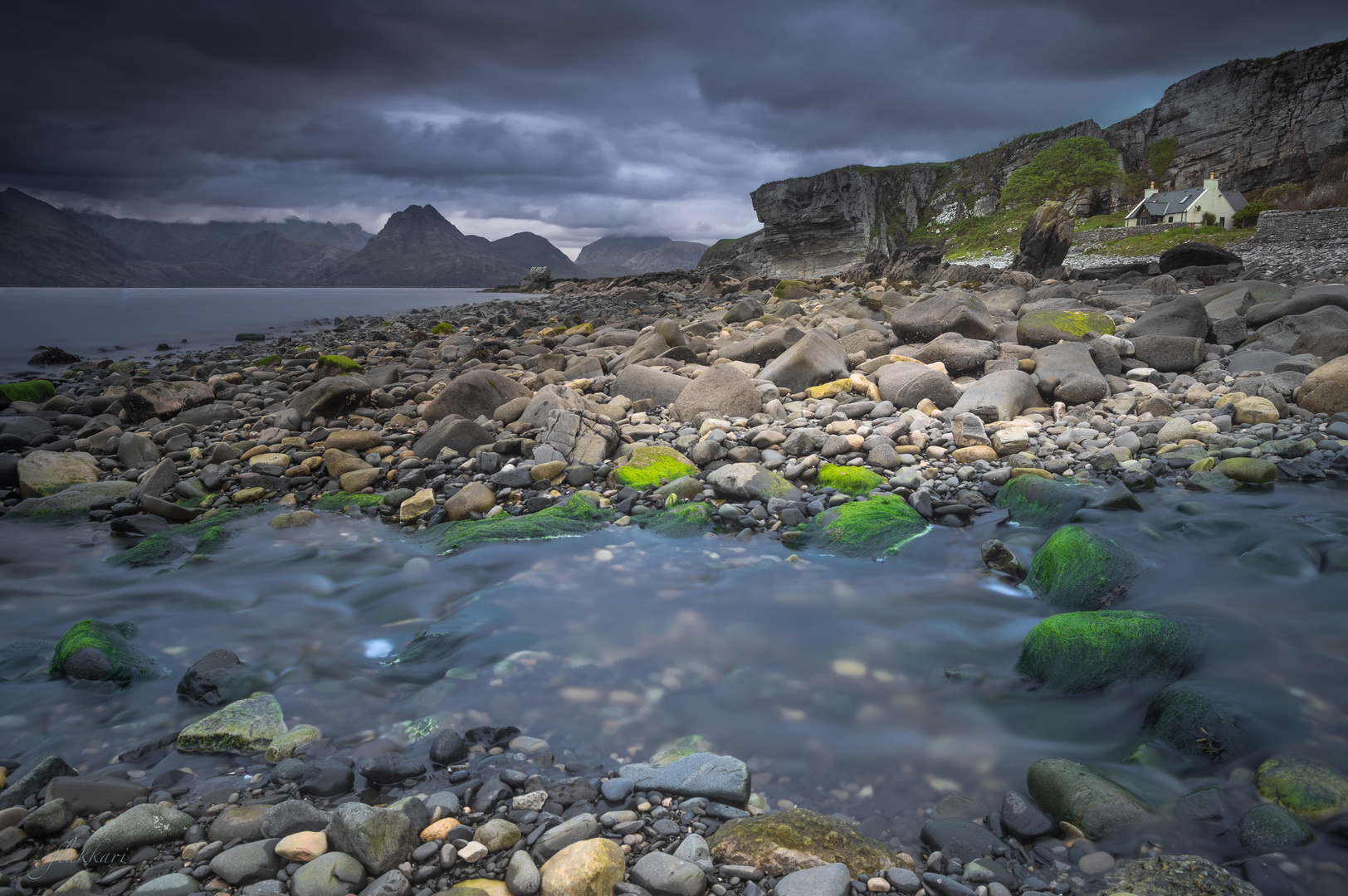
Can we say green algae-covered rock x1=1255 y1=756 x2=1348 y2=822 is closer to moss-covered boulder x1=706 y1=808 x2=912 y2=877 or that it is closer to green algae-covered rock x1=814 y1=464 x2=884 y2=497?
moss-covered boulder x1=706 y1=808 x2=912 y2=877

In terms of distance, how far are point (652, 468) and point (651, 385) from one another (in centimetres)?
266

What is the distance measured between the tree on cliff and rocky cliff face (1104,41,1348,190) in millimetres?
12936

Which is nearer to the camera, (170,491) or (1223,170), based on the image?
(170,491)

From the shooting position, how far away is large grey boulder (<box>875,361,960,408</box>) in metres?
7.78

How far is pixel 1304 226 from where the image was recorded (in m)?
28.1

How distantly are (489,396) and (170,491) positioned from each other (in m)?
3.69

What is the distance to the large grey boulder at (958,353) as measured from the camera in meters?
9.08

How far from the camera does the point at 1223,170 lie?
61062 mm

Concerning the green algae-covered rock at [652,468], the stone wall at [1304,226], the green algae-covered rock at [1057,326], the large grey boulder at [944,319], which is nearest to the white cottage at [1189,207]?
the stone wall at [1304,226]

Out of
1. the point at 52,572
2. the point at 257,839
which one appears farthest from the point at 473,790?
the point at 52,572

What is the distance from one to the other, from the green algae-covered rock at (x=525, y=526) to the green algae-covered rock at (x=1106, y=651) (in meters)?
3.71

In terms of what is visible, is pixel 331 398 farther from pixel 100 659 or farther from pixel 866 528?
pixel 866 528

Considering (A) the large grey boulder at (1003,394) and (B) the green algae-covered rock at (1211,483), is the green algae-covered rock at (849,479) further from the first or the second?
(B) the green algae-covered rock at (1211,483)

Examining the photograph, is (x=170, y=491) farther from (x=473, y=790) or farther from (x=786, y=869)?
(x=786, y=869)
